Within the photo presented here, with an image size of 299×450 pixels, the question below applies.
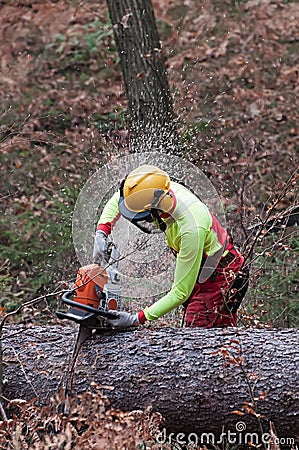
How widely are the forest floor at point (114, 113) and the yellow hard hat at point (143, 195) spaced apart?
1.53 meters

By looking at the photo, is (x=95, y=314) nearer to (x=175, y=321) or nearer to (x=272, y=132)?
(x=175, y=321)

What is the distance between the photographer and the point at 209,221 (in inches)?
176

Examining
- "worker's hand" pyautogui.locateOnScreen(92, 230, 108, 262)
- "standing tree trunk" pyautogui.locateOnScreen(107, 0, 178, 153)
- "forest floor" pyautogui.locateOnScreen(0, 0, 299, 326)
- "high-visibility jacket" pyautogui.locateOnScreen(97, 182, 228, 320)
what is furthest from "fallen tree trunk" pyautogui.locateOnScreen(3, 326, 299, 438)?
"standing tree trunk" pyautogui.locateOnScreen(107, 0, 178, 153)

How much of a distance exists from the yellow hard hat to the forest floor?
1533 millimetres

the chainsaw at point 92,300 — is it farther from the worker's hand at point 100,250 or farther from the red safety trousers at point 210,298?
the red safety trousers at point 210,298

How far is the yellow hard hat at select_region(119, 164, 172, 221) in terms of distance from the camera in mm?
4219

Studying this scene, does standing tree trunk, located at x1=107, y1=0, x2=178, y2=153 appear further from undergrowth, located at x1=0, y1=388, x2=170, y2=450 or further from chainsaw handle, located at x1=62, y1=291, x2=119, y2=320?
undergrowth, located at x1=0, y1=388, x2=170, y2=450

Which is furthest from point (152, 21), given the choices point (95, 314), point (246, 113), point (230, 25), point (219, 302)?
point (95, 314)

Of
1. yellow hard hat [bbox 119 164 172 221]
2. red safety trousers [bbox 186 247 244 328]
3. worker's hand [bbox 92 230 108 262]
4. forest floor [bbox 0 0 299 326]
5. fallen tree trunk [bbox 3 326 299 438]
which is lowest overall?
forest floor [bbox 0 0 299 326]

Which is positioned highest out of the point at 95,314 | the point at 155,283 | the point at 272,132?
the point at 95,314

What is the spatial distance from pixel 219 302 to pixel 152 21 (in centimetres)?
405

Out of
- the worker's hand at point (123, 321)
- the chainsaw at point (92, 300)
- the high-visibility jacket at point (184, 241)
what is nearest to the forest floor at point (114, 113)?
the high-visibility jacket at point (184, 241)

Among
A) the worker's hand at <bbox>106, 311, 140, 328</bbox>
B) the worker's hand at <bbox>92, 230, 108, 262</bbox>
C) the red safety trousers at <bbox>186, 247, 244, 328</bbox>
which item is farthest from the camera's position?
the red safety trousers at <bbox>186, 247, 244, 328</bbox>

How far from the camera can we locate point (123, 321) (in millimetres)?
4152
